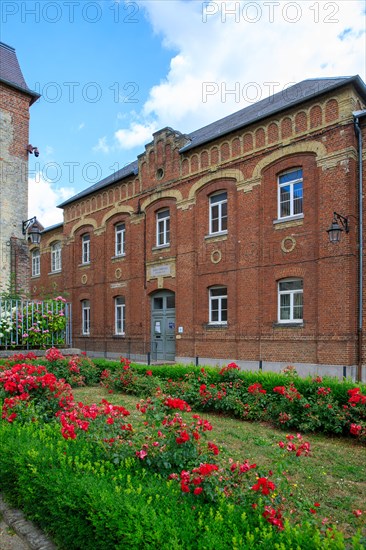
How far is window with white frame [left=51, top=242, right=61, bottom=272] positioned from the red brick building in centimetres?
565

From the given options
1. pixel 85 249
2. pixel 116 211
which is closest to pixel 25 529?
pixel 116 211

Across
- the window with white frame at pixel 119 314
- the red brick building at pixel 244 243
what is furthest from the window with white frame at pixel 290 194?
the window with white frame at pixel 119 314

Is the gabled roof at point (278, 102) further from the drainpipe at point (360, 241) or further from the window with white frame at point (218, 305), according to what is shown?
the window with white frame at point (218, 305)

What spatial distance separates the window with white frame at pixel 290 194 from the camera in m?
16.0

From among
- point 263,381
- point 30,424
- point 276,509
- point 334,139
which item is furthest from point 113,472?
point 334,139

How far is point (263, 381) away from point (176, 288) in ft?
39.5

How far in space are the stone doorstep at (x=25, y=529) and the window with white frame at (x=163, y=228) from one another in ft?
57.1

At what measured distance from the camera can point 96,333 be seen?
81.8 feet

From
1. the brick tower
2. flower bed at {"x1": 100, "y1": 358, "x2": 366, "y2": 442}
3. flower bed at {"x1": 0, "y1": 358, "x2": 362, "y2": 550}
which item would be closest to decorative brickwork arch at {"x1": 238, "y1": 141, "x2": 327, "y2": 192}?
the brick tower

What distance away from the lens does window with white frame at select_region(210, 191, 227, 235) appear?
1867 centimetres

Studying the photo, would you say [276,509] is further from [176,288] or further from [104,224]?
[104,224]

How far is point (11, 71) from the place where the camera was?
56.3ft

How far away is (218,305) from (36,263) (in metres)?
19.4

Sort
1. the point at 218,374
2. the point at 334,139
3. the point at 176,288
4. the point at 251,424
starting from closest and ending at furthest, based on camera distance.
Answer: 1. the point at 251,424
2. the point at 218,374
3. the point at 334,139
4. the point at 176,288
